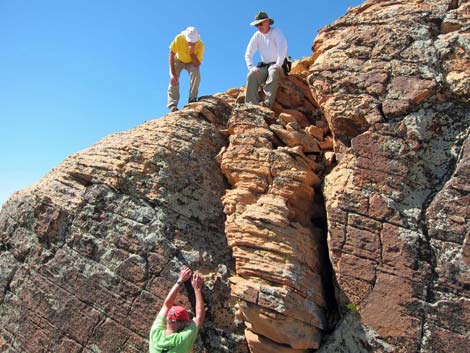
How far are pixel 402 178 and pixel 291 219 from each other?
294 centimetres

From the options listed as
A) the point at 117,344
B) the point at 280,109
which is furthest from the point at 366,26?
the point at 117,344

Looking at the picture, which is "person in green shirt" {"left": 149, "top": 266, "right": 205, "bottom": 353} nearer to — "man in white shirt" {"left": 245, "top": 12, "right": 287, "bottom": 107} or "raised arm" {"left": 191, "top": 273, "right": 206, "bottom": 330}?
"raised arm" {"left": 191, "top": 273, "right": 206, "bottom": 330}

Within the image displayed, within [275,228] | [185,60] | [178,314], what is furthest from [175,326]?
[185,60]

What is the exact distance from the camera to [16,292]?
11.9 meters

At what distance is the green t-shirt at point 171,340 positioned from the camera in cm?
920

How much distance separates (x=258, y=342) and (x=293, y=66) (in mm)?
10239

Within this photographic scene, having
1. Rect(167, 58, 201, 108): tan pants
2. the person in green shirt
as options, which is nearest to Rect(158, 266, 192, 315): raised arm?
the person in green shirt

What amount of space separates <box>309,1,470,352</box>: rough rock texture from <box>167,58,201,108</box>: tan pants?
499 centimetres

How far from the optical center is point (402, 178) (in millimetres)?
10102

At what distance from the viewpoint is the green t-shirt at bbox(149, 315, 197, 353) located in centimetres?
920

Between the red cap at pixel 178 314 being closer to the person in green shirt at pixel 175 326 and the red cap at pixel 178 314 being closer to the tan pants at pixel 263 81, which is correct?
the person in green shirt at pixel 175 326

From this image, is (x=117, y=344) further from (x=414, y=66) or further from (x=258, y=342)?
(x=414, y=66)

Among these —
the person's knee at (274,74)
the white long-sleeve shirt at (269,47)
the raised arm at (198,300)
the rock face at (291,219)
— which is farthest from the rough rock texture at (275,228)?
the white long-sleeve shirt at (269,47)

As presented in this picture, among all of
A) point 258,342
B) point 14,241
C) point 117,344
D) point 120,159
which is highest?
point 120,159
